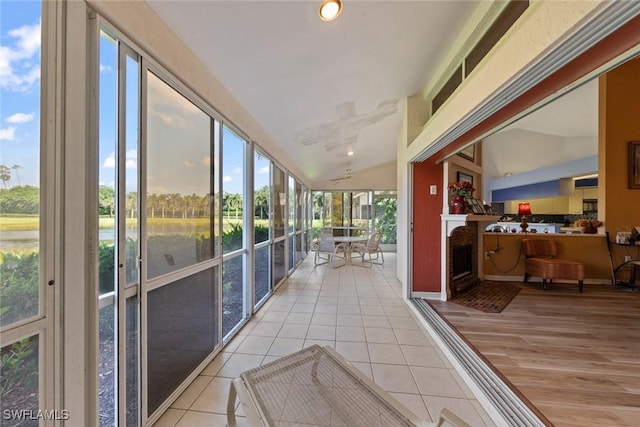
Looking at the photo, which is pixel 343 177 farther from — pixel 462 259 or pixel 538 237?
pixel 538 237

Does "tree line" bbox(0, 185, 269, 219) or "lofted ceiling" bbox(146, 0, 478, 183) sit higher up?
"lofted ceiling" bbox(146, 0, 478, 183)

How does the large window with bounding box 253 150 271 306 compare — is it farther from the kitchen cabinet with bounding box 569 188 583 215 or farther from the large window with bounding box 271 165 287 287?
the kitchen cabinet with bounding box 569 188 583 215

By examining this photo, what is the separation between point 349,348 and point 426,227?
2.14 m

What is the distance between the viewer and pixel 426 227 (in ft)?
12.1

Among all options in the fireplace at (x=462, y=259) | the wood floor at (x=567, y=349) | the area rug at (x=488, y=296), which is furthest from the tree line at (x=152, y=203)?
the area rug at (x=488, y=296)

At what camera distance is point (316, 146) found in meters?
4.73

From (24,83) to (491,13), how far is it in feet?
9.28

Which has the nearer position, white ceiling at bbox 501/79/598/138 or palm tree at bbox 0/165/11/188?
palm tree at bbox 0/165/11/188

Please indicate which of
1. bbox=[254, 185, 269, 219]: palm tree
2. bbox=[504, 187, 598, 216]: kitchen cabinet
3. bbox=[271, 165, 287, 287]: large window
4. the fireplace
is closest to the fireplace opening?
the fireplace

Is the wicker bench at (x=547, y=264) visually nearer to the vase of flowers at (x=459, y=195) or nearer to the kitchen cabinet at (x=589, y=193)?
the vase of flowers at (x=459, y=195)

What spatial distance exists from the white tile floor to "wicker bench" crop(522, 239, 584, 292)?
2383 millimetres

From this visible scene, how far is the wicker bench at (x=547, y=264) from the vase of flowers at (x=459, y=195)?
6.73 feet

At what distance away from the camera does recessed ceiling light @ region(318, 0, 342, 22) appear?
5.04 ft

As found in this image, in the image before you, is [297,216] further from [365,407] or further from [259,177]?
[365,407]
